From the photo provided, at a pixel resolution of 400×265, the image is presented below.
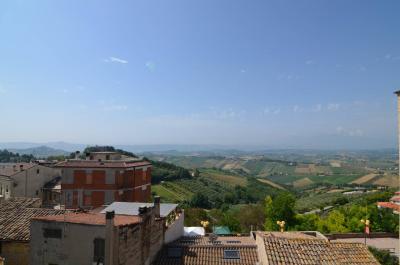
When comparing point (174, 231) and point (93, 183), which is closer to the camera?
point (174, 231)

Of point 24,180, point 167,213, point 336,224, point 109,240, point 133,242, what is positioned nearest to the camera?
point 109,240

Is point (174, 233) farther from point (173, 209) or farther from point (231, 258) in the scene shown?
point (231, 258)

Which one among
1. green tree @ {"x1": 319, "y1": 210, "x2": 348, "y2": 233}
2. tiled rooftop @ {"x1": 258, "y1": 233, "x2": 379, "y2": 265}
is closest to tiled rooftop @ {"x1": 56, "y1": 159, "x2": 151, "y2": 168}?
green tree @ {"x1": 319, "y1": 210, "x2": 348, "y2": 233}

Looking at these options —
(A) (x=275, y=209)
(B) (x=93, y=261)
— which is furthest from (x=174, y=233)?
(A) (x=275, y=209)

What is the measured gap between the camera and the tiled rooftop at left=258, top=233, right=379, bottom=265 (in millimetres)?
14906

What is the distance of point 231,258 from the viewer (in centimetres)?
2027

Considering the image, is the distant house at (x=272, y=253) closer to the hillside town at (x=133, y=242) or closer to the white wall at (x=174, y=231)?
the hillside town at (x=133, y=242)

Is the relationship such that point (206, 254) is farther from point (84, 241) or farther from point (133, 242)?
point (84, 241)

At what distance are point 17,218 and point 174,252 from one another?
403 inches

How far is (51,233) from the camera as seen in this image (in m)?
16.0

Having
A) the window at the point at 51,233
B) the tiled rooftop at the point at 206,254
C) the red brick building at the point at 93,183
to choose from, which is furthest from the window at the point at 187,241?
the red brick building at the point at 93,183

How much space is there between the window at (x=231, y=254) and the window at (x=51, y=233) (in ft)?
30.2

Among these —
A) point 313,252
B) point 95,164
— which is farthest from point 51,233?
point 95,164

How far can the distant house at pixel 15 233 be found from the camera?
66.0 feet
